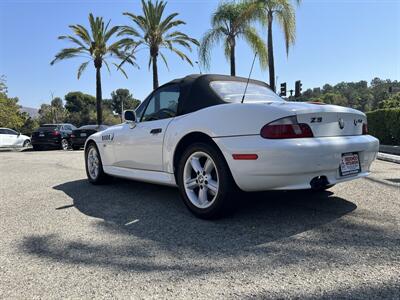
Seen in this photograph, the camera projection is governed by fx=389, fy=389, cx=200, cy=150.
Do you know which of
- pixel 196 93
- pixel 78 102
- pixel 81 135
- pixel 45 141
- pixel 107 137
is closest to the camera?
pixel 196 93

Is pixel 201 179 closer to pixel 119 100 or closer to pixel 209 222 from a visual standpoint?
pixel 209 222

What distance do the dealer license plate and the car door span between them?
193cm

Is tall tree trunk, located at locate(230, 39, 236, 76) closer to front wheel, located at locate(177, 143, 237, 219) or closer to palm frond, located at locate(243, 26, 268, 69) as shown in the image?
palm frond, located at locate(243, 26, 268, 69)

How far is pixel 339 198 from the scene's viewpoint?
15.4 feet

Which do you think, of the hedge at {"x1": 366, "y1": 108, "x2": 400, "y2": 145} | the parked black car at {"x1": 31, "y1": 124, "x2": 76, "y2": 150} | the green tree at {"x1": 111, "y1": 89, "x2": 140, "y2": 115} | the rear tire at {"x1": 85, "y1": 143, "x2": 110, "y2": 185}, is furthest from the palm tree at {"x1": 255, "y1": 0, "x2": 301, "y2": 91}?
the green tree at {"x1": 111, "y1": 89, "x2": 140, "y2": 115}

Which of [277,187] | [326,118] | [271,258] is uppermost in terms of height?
[326,118]

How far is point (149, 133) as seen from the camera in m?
4.75

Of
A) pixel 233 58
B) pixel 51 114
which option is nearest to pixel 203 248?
pixel 233 58

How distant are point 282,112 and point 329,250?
1.25 metres

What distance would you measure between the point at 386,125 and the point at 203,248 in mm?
16678

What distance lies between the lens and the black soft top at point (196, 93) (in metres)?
4.25

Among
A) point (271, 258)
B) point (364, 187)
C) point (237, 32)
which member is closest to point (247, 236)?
point (271, 258)

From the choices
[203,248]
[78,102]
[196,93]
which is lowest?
[203,248]

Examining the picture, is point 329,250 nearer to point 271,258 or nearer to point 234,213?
point 271,258
